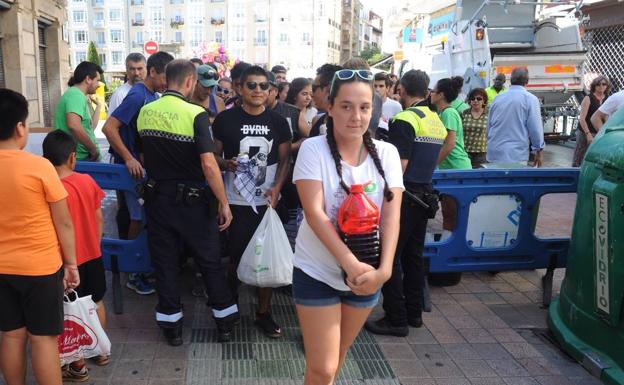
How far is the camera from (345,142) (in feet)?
7.87

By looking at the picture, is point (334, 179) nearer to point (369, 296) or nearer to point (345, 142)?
point (345, 142)

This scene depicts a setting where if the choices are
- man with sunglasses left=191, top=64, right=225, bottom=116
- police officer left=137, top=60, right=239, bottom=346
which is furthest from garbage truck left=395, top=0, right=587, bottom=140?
police officer left=137, top=60, right=239, bottom=346

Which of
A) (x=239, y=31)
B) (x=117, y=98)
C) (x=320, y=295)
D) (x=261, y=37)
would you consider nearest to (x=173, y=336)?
(x=320, y=295)

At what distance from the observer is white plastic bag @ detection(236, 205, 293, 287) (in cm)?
360

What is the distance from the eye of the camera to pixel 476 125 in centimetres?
665

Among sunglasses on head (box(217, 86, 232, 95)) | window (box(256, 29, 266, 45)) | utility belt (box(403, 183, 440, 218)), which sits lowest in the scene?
utility belt (box(403, 183, 440, 218))

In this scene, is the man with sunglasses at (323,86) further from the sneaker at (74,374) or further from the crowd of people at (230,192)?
the sneaker at (74,374)

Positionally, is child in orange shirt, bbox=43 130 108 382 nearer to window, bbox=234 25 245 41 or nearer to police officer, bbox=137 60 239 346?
police officer, bbox=137 60 239 346

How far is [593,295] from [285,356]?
2.03 m

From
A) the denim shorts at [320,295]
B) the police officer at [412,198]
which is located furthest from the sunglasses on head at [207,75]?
the denim shorts at [320,295]

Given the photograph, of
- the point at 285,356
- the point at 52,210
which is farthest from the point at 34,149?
the point at 285,356

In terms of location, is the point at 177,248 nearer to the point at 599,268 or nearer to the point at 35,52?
the point at 599,268

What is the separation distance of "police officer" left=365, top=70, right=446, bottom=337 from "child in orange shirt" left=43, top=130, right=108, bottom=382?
1.98 metres

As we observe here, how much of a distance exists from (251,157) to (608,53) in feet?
42.0
